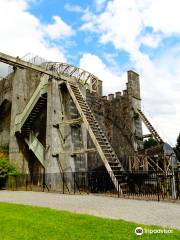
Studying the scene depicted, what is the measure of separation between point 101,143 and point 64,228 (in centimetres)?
1158

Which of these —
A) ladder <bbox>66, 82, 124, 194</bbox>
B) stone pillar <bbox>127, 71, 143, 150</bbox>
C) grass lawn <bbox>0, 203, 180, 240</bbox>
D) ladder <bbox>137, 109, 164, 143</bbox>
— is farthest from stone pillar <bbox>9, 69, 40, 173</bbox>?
grass lawn <bbox>0, 203, 180, 240</bbox>

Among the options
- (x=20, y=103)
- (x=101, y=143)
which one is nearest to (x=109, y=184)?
(x=101, y=143)

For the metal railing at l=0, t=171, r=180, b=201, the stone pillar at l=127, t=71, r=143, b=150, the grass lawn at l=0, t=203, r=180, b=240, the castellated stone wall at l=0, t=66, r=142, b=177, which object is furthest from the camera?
the stone pillar at l=127, t=71, r=143, b=150

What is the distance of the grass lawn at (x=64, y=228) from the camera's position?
639cm

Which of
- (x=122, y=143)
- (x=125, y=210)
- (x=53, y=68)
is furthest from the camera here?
(x=122, y=143)

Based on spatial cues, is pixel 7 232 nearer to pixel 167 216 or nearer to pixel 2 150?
pixel 167 216

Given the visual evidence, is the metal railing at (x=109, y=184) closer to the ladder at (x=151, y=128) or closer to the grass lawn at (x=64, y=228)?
the grass lawn at (x=64, y=228)

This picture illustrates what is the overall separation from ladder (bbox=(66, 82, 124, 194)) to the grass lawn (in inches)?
286

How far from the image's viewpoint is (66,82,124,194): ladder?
1652cm

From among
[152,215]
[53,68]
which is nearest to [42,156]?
[53,68]

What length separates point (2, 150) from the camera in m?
27.3

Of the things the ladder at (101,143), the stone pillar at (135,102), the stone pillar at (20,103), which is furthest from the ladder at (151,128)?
the stone pillar at (20,103)

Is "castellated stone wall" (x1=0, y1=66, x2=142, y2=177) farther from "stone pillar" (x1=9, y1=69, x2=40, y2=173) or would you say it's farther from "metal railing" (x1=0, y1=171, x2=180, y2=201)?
"metal railing" (x1=0, y1=171, x2=180, y2=201)

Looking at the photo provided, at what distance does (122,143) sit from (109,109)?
3.78 meters
